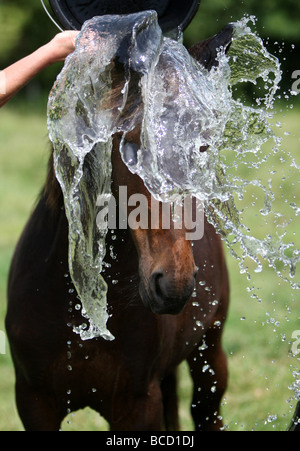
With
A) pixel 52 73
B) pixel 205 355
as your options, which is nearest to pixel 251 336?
pixel 205 355

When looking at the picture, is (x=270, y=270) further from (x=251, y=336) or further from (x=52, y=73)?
(x=52, y=73)

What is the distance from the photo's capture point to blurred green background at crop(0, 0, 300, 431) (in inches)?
179

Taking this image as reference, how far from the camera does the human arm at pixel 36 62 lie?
2592 mm

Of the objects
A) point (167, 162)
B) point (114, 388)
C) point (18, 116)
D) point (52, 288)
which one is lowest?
point (114, 388)

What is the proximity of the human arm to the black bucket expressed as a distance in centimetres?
18

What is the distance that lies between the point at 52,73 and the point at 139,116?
1423 centimetres

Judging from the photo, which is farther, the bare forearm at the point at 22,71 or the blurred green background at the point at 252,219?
the blurred green background at the point at 252,219

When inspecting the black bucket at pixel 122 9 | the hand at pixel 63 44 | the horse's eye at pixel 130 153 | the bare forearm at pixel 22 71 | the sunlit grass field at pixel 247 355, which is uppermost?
the black bucket at pixel 122 9

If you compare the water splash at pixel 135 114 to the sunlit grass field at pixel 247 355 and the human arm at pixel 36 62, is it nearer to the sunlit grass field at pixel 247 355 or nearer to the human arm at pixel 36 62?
the human arm at pixel 36 62

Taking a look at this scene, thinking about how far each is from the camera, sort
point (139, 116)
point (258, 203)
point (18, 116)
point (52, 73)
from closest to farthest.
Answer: point (139, 116), point (258, 203), point (18, 116), point (52, 73)

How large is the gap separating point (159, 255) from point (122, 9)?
3.59 feet

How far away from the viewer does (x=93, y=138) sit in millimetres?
2377

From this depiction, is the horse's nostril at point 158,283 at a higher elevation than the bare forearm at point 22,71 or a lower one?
lower

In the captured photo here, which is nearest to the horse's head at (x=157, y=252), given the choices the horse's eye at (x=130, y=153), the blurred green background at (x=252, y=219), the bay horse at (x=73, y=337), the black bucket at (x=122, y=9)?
the horse's eye at (x=130, y=153)
